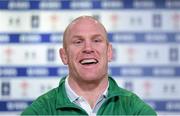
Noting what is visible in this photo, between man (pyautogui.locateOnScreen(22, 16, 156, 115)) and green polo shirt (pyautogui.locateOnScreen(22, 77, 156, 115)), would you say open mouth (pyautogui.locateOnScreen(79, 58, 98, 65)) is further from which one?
green polo shirt (pyautogui.locateOnScreen(22, 77, 156, 115))

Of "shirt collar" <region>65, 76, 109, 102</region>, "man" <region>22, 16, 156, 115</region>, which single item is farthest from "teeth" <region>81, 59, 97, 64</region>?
"shirt collar" <region>65, 76, 109, 102</region>

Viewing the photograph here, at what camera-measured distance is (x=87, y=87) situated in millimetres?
1410

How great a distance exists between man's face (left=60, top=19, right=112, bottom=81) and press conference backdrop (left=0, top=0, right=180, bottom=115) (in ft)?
3.52

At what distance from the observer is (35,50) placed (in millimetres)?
2480

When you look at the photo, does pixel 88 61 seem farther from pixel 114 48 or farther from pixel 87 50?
pixel 114 48

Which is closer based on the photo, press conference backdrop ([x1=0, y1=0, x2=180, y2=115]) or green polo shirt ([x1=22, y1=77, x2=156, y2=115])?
green polo shirt ([x1=22, y1=77, x2=156, y2=115])

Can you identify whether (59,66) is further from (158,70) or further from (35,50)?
(158,70)

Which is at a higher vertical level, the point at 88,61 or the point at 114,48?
the point at 88,61

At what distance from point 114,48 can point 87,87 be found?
108 cm

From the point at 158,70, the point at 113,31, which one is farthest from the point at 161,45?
the point at 113,31

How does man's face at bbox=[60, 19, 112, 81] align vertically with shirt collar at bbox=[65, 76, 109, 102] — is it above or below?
above

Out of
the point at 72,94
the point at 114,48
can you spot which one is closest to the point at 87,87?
the point at 72,94

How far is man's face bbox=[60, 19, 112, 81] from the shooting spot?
1354mm

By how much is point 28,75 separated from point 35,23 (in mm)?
321
